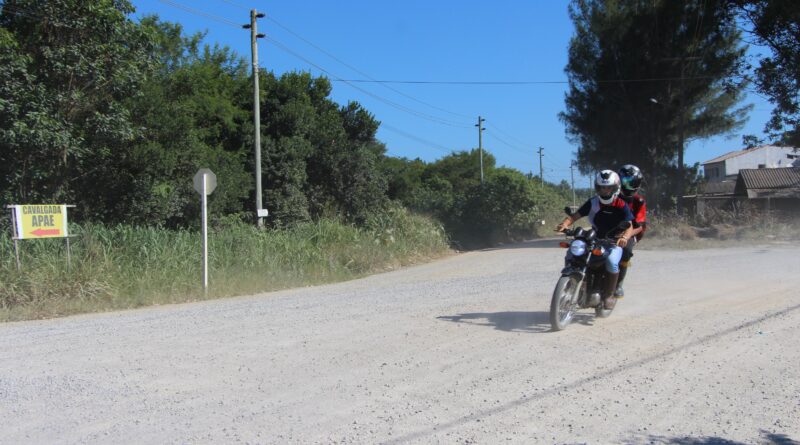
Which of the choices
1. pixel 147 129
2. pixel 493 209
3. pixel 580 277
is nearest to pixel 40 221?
pixel 147 129

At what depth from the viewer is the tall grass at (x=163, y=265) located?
10.4 meters

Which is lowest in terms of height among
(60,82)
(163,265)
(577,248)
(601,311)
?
(601,311)

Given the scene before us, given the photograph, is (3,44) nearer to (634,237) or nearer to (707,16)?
(634,237)

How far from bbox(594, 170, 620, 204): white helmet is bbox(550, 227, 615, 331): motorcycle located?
0.44 meters

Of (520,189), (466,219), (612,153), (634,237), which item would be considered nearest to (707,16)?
(612,153)

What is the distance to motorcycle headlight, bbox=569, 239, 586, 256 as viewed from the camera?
22.7 feet

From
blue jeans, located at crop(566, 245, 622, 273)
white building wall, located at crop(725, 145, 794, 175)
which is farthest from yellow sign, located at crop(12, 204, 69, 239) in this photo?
white building wall, located at crop(725, 145, 794, 175)

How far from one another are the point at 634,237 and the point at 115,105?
1161 centimetres

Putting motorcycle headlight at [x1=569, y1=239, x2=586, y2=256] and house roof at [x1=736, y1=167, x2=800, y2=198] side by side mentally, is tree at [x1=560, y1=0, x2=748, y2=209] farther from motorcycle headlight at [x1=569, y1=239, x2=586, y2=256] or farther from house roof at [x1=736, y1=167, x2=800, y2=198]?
motorcycle headlight at [x1=569, y1=239, x2=586, y2=256]

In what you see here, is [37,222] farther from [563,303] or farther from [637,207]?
[637,207]

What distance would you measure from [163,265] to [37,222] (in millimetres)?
2403

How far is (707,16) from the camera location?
27719mm

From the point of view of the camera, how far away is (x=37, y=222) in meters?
11.2

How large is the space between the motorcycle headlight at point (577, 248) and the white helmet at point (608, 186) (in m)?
0.68
